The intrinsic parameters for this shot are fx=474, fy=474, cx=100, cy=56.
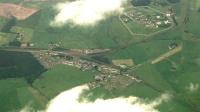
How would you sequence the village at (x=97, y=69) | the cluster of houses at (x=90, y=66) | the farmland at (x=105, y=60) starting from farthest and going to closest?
the cluster of houses at (x=90, y=66) → the village at (x=97, y=69) → the farmland at (x=105, y=60)

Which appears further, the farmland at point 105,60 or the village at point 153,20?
the village at point 153,20

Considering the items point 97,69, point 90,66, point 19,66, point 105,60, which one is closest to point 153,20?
point 105,60

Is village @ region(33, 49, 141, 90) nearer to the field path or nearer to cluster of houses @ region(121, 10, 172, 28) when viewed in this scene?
the field path

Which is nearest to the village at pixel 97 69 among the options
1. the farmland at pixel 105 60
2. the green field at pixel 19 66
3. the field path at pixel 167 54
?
the farmland at pixel 105 60

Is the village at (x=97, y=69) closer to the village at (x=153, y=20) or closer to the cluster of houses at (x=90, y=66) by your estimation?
the cluster of houses at (x=90, y=66)

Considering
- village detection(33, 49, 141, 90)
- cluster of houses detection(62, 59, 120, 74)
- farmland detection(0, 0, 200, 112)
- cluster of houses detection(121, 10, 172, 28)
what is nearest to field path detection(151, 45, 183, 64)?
farmland detection(0, 0, 200, 112)

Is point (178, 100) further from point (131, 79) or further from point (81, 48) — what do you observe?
point (81, 48)

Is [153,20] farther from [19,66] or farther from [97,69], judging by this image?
[19,66]

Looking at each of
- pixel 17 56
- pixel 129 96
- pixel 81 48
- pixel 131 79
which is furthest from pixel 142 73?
pixel 17 56

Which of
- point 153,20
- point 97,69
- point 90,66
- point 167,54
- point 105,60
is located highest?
point 153,20

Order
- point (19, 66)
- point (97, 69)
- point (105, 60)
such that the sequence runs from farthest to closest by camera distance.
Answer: point (105, 60) < point (19, 66) < point (97, 69)

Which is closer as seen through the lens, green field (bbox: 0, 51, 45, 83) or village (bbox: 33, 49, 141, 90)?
village (bbox: 33, 49, 141, 90)
